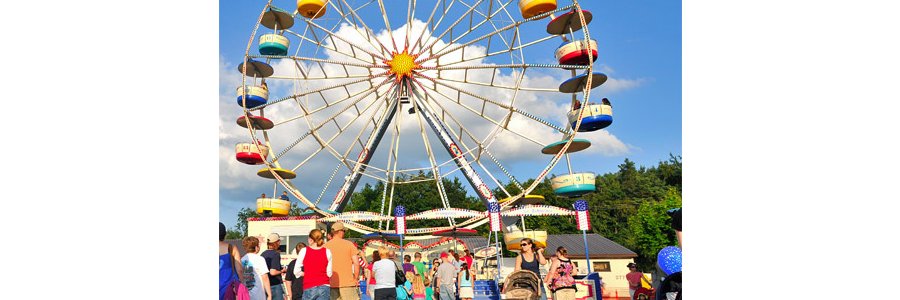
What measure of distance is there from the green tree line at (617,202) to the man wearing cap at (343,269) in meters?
31.2

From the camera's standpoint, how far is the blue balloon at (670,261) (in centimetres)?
385

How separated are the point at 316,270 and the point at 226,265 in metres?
1.03

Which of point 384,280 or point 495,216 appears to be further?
point 495,216

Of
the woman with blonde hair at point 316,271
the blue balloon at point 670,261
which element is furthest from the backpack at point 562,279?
the woman with blonde hair at point 316,271

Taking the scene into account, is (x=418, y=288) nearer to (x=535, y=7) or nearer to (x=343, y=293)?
(x=343, y=293)

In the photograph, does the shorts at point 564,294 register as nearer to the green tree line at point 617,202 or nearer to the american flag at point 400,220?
the american flag at point 400,220

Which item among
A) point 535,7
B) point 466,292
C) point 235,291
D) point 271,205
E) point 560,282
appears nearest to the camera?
point 235,291

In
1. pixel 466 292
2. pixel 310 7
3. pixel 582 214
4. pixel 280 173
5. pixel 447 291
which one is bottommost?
pixel 466 292

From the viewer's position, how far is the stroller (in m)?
5.90

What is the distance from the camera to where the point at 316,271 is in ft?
17.1

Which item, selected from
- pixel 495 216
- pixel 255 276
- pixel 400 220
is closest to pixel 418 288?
pixel 255 276

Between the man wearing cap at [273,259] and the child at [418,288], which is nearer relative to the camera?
the man wearing cap at [273,259]
